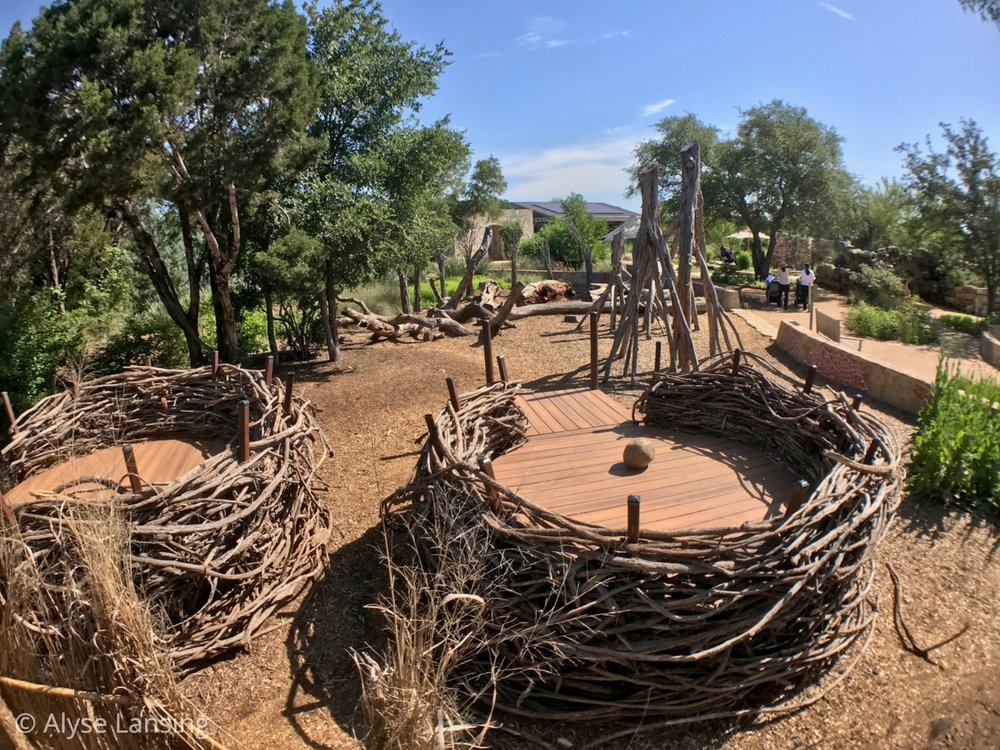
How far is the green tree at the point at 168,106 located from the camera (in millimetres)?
5789

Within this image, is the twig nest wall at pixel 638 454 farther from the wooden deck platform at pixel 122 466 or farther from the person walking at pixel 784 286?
the person walking at pixel 784 286

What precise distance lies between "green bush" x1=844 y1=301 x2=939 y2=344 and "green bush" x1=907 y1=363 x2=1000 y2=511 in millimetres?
7731

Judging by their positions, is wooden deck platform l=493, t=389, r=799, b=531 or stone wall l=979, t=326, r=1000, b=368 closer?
wooden deck platform l=493, t=389, r=799, b=531

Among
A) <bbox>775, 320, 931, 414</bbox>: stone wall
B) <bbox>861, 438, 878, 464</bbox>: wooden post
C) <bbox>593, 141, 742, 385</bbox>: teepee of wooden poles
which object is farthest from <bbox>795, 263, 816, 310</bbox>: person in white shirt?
<bbox>861, 438, 878, 464</bbox>: wooden post

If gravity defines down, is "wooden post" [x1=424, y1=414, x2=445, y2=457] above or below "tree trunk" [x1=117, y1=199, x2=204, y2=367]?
below

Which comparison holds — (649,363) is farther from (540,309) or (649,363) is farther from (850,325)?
(850,325)

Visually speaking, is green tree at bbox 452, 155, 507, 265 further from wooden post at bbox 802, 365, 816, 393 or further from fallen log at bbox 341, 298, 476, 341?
wooden post at bbox 802, 365, 816, 393

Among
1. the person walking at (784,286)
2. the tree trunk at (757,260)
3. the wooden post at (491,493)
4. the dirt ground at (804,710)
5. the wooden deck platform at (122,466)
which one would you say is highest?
the tree trunk at (757,260)

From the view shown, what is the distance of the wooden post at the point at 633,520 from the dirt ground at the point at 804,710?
0.95m

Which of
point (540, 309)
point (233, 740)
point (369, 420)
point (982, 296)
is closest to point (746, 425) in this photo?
point (233, 740)

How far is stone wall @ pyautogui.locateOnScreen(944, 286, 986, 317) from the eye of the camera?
16.5m

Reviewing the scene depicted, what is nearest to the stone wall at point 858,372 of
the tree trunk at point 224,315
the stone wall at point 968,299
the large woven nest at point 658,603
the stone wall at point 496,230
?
the large woven nest at point 658,603

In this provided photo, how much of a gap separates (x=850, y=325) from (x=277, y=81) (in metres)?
12.2

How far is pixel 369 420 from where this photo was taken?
23.7 feet
